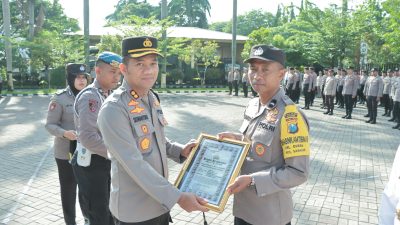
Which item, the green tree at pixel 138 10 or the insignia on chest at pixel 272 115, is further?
the green tree at pixel 138 10

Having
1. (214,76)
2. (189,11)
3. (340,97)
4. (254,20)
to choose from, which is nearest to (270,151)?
(340,97)

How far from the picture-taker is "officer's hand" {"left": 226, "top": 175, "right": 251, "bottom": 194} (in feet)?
7.56

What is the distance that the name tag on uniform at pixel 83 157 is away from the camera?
3.37m

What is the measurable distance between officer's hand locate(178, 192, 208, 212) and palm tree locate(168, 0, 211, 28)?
50068 mm

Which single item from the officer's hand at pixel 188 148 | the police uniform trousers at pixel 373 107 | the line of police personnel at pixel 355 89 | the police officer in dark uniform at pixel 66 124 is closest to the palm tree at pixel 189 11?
the line of police personnel at pixel 355 89

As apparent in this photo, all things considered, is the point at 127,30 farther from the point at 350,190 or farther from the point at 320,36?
the point at 350,190

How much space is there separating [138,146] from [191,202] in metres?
0.51

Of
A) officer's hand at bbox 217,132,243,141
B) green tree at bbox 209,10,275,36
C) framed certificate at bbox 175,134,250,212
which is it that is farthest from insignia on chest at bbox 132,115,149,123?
green tree at bbox 209,10,275,36

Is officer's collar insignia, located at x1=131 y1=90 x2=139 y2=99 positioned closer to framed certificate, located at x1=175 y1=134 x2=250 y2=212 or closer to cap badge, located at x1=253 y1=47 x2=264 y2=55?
framed certificate, located at x1=175 y1=134 x2=250 y2=212

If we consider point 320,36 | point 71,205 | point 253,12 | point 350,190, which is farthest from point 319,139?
point 253,12

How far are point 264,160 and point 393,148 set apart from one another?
7.68 m

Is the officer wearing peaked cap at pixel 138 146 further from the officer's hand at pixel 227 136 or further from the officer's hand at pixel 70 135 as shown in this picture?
the officer's hand at pixel 70 135

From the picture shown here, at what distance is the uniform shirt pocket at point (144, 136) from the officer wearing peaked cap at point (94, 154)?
3.32 ft

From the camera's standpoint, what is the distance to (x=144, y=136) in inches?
93.1
